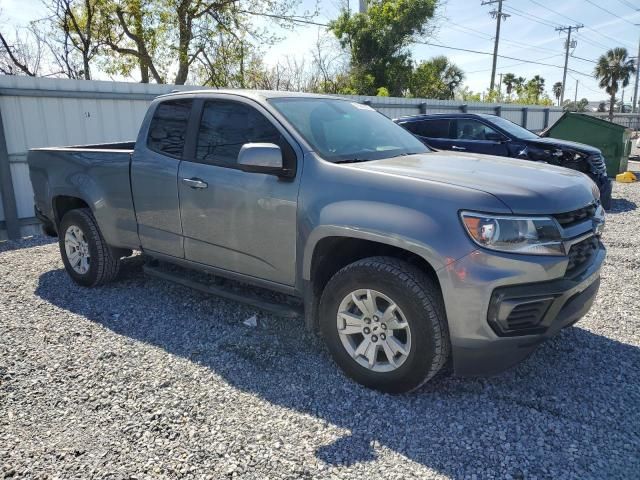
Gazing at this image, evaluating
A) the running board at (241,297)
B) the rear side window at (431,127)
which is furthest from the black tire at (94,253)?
the rear side window at (431,127)

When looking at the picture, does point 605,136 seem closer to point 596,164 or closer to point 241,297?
point 596,164

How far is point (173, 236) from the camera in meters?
4.25

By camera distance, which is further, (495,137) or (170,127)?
(495,137)

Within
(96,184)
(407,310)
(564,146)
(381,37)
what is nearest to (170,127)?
(96,184)

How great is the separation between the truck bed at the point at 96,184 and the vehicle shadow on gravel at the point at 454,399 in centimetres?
81

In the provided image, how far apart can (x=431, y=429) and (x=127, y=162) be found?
331 cm

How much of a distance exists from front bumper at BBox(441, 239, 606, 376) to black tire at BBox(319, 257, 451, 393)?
0.10m

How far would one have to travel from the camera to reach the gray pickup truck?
2.72 metres

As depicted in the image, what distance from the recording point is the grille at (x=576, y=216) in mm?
2872

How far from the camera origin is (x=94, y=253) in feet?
16.4

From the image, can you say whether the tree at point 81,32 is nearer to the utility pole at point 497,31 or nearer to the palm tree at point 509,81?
the utility pole at point 497,31

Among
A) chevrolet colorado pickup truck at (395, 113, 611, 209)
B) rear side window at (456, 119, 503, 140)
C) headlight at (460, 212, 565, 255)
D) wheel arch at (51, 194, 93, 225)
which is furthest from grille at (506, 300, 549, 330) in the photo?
rear side window at (456, 119, 503, 140)

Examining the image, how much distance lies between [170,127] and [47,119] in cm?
466

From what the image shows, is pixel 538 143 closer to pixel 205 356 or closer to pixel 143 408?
pixel 205 356
